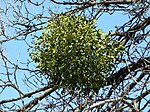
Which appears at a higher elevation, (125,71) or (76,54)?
(125,71)

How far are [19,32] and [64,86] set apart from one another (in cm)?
106

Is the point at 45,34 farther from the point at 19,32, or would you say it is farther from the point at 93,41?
the point at 19,32

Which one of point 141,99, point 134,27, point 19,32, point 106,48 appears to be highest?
point 19,32

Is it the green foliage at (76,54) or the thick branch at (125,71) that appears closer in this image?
the green foliage at (76,54)

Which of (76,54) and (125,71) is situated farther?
(125,71)

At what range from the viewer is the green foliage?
2.81 metres

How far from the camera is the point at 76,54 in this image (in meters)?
2.81

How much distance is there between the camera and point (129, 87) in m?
3.29

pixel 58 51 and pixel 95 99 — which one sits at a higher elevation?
pixel 58 51

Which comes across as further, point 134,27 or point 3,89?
point 134,27

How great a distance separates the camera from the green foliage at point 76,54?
2809 mm

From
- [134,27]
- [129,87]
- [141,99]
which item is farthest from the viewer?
[134,27]

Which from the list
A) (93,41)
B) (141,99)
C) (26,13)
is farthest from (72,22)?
(26,13)

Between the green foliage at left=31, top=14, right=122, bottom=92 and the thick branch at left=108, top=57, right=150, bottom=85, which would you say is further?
the thick branch at left=108, top=57, right=150, bottom=85
